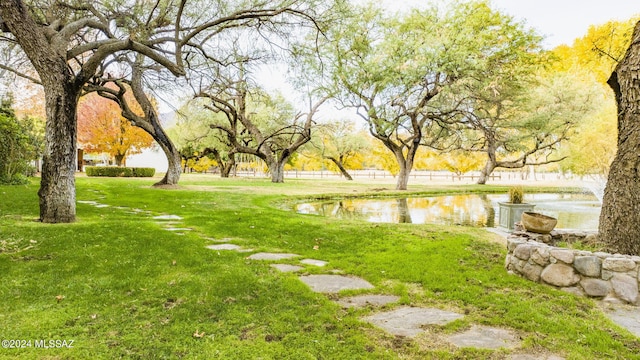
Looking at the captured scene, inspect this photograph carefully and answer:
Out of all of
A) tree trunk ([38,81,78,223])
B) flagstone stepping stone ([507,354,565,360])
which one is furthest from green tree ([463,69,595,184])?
flagstone stepping stone ([507,354,565,360])

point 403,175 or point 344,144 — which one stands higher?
point 344,144

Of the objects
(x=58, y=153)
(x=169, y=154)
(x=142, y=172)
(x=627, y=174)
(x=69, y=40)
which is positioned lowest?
(x=142, y=172)

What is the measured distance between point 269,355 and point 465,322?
5.75 feet

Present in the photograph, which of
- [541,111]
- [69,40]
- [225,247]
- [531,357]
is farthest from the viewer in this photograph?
[541,111]

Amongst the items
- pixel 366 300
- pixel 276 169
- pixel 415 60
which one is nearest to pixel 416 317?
pixel 366 300

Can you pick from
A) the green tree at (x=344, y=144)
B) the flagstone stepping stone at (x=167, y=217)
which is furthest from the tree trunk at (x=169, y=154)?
the green tree at (x=344, y=144)

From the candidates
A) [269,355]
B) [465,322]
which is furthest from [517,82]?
[269,355]

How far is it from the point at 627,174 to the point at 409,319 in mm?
3736

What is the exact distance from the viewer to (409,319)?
329cm

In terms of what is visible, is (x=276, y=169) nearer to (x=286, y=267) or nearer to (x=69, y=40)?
(x=69, y=40)

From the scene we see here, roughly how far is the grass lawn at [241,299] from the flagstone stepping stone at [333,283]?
0.15 m

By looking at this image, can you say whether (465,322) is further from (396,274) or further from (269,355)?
(269,355)

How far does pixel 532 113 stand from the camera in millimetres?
23797

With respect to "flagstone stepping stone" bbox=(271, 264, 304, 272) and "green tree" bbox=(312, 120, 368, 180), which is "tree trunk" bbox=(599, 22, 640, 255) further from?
"green tree" bbox=(312, 120, 368, 180)
